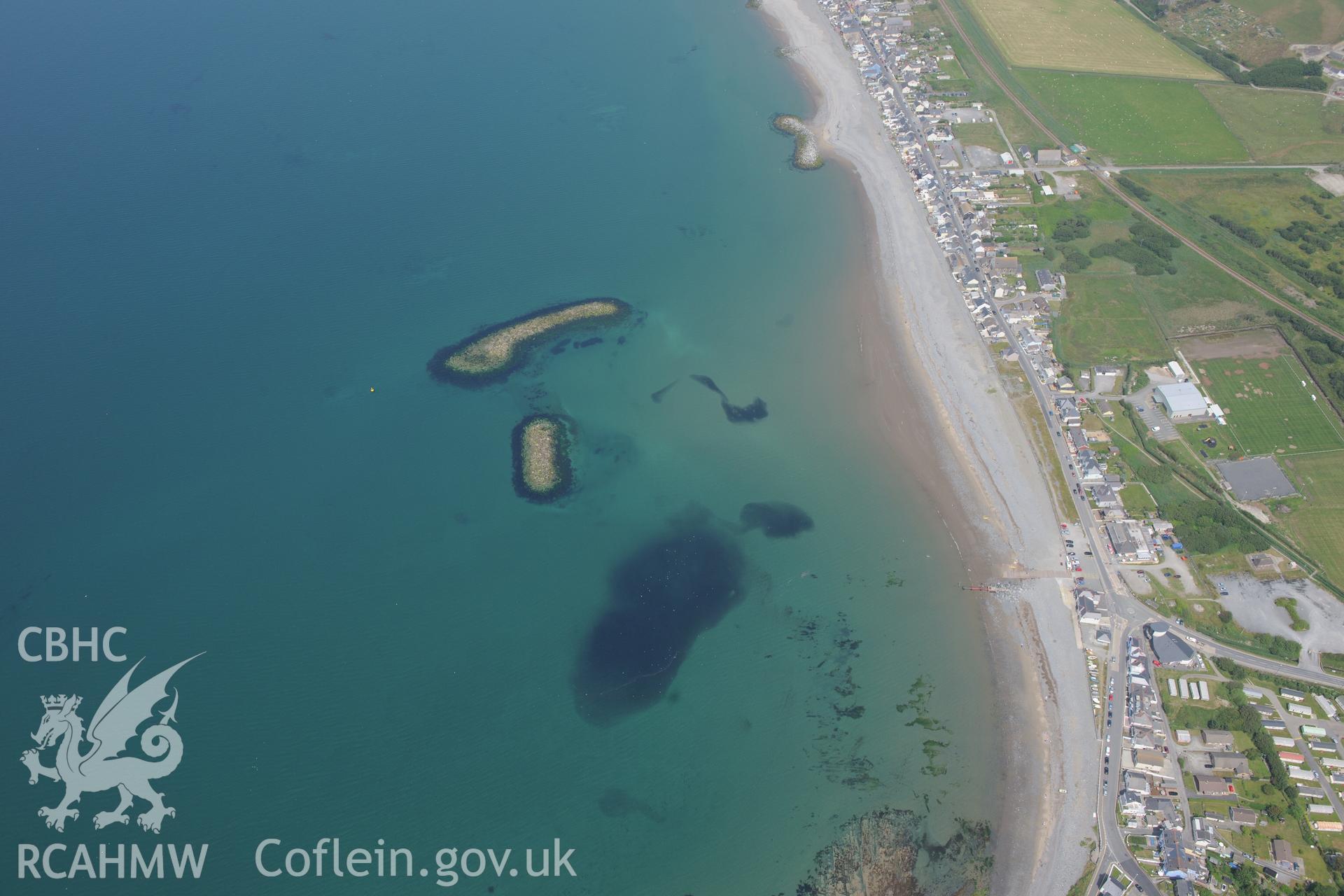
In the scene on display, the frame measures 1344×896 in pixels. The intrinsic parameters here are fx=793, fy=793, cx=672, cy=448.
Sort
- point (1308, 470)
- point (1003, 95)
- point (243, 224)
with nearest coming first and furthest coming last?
point (1308, 470) < point (243, 224) < point (1003, 95)

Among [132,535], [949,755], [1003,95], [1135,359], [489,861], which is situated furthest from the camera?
[1003,95]

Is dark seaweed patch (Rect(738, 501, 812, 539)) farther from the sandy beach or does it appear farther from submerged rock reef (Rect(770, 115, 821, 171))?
submerged rock reef (Rect(770, 115, 821, 171))

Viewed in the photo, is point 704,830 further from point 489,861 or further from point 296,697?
point 296,697

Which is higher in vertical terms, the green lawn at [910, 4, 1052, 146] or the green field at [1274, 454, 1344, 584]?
the green lawn at [910, 4, 1052, 146]

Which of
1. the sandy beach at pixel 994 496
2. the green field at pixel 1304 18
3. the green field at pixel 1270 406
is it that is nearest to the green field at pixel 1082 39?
the green field at pixel 1304 18

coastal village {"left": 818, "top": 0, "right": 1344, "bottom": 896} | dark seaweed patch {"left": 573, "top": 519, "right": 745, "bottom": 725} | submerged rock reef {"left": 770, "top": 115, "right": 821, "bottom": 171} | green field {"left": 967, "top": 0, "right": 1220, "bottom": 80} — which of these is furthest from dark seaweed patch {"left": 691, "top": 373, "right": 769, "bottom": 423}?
green field {"left": 967, "top": 0, "right": 1220, "bottom": 80}

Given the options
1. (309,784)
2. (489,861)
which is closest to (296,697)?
(309,784)
